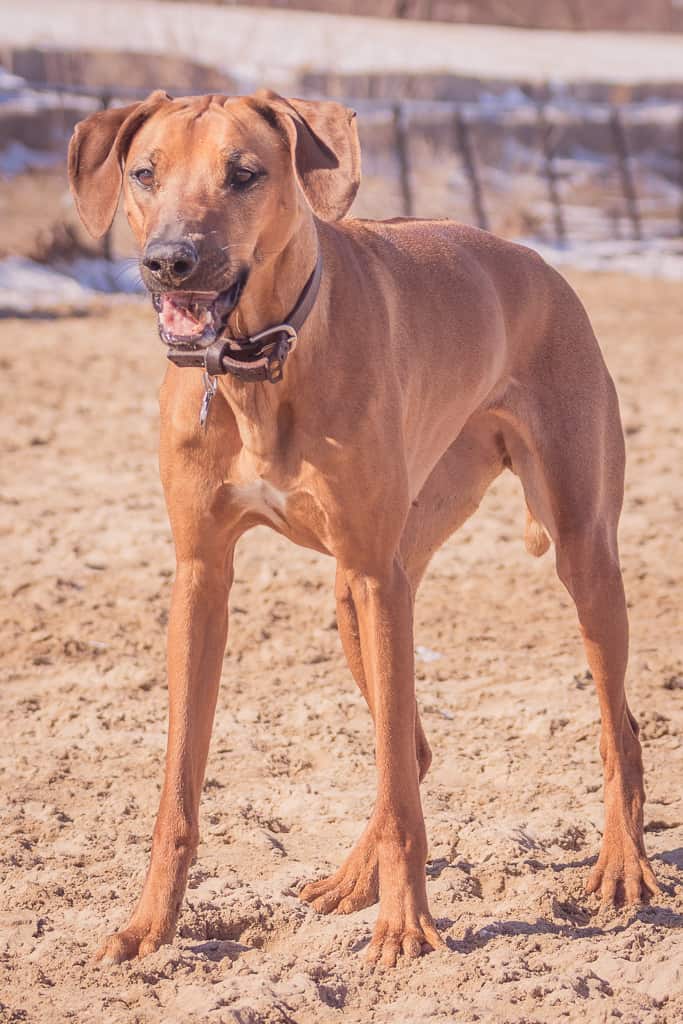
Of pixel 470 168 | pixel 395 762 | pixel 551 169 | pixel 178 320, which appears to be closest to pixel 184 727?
pixel 395 762

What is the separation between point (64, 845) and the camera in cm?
402

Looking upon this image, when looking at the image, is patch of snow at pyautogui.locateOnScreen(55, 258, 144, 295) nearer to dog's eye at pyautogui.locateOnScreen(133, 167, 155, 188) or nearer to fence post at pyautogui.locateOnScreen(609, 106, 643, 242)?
fence post at pyautogui.locateOnScreen(609, 106, 643, 242)

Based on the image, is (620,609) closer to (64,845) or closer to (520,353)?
(520,353)

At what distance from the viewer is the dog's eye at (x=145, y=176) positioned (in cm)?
321

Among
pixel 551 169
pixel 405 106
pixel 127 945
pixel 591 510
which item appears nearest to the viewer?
pixel 127 945

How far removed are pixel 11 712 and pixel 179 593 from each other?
1625 mm

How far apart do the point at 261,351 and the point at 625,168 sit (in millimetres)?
18562

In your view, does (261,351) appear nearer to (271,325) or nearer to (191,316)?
(271,325)

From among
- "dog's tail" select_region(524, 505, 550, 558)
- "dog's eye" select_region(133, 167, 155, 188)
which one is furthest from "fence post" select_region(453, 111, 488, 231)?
"dog's eye" select_region(133, 167, 155, 188)

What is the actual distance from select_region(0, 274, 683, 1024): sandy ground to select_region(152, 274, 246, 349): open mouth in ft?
4.62

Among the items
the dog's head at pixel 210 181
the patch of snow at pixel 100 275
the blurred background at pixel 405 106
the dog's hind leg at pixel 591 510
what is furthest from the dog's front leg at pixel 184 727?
the patch of snow at pixel 100 275

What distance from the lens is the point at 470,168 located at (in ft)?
62.4

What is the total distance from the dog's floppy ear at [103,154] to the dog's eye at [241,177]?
36 centimetres

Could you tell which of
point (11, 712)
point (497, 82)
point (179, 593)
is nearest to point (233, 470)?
point (179, 593)
